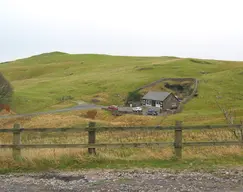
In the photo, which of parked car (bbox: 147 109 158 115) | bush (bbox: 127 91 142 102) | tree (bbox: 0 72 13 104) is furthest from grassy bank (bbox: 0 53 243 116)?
parked car (bbox: 147 109 158 115)

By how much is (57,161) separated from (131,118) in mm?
57287

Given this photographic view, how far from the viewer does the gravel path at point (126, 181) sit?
9.59m

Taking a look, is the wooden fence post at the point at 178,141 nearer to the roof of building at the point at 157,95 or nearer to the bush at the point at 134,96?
the roof of building at the point at 157,95

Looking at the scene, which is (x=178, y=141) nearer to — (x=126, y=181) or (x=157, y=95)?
(x=126, y=181)

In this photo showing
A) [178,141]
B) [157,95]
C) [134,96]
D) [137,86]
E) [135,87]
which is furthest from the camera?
[137,86]

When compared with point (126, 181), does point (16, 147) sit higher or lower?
higher

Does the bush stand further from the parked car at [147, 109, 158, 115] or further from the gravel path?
the gravel path

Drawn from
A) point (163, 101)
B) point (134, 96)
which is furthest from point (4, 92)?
point (163, 101)

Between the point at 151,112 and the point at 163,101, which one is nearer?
the point at 151,112

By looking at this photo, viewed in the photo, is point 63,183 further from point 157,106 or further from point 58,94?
point 58,94

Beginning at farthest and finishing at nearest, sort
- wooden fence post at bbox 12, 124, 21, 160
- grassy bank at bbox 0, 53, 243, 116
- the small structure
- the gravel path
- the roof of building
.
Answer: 1. the roof of building
2. the small structure
3. grassy bank at bbox 0, 53, 243, 116
4. wooden fence post at bbox 12, 124, 21, 160
5. the gravel path

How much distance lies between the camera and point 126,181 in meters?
10.3

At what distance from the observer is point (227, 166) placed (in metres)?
12.0

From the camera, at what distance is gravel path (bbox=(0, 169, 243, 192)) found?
959cm
